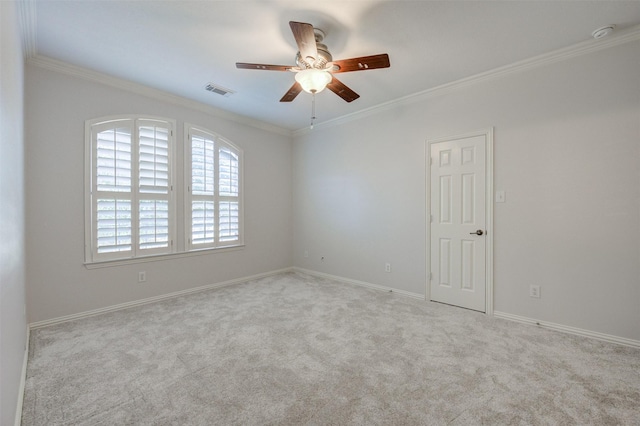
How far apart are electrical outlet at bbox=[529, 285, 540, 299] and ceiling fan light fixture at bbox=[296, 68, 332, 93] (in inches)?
116

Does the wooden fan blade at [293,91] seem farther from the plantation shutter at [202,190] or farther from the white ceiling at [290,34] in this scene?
the plantation shutter at [202,190]

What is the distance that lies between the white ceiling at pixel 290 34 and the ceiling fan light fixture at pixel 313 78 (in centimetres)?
41

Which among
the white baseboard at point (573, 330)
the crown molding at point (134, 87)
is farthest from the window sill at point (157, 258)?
the white baseboard at point (573, 330)

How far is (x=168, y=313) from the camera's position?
3.25m

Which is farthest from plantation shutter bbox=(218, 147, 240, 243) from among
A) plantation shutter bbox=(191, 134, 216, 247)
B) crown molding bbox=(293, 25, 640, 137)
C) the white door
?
the white door

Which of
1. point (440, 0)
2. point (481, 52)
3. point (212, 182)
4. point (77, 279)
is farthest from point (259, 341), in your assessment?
point (481, 52)

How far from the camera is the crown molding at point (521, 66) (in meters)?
2.49

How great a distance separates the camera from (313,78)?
234cm

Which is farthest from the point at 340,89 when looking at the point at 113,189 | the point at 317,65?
the point at 113,189

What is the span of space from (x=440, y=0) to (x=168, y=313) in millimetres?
4004

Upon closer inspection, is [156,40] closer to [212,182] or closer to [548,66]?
[212,182]

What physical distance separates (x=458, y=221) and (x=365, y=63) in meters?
2.27

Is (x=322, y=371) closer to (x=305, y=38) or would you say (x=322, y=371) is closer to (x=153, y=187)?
(x=305, y=38)

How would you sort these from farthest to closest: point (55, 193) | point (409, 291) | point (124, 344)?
point (409, 291) → point (55, 193) → point (124, 344)
